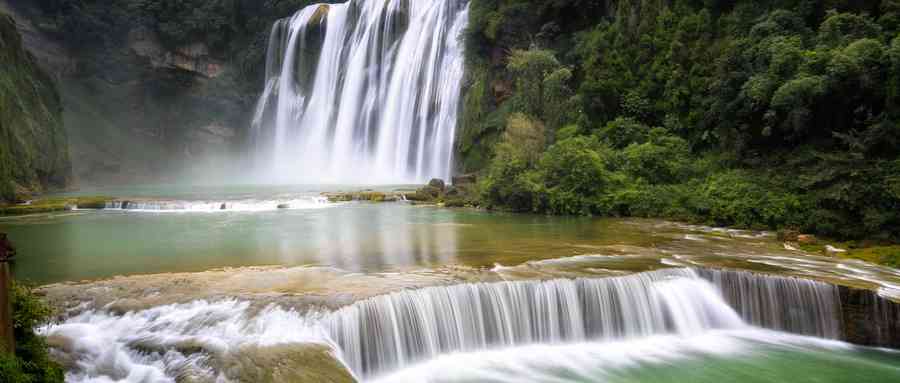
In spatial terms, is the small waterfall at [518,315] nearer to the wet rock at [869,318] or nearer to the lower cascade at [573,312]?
the lower cascade at [573,312]

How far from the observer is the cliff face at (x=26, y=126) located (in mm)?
27141

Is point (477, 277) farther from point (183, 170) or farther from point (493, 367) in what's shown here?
point (183, 170)

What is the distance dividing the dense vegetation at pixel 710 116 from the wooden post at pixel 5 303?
1445cm

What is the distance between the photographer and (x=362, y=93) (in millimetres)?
41906

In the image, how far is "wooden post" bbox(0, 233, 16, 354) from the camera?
16.6 ft

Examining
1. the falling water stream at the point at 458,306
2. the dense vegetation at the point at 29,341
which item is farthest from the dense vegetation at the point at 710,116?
the dense vegetation at the point at 29,341

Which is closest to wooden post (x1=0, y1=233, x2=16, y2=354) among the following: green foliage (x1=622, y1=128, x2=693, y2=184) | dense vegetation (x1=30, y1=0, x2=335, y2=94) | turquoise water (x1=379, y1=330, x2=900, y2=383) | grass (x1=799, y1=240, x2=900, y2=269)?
turquoise water (x1=379, y1=330, x2=900, y2=383)

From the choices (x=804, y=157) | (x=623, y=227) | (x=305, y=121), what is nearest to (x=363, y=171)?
(x=305, y=121)

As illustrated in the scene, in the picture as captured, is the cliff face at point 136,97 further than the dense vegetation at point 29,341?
Yes

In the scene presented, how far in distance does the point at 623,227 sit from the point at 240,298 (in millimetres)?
10691

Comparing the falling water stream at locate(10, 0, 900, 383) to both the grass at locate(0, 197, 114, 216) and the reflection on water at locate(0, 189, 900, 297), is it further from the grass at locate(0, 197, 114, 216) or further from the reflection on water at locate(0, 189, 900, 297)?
the grass at locate(0, 197, 114, 216)

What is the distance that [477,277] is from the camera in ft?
31.1

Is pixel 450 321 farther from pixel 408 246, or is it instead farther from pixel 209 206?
pixel 209 206

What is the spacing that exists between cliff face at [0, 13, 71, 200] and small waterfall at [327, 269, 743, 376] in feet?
73.1
